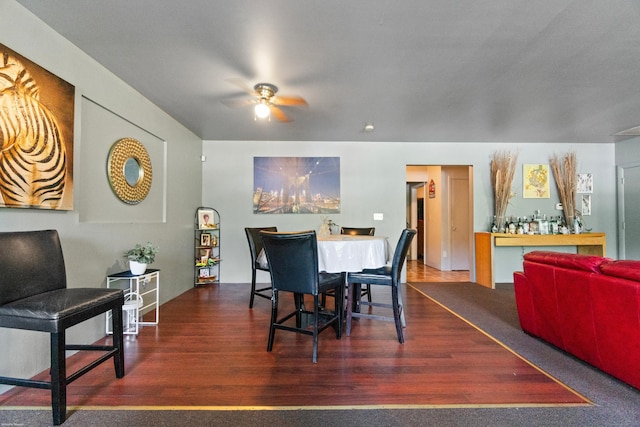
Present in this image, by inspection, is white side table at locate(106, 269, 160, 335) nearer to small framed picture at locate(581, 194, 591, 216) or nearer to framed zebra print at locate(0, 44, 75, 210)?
framed zebra print at locate(0, 44, 75, 210)

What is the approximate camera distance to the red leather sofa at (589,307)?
1622 mm

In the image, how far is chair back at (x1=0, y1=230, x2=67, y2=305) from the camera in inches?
60.7

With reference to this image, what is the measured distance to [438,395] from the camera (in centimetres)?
165

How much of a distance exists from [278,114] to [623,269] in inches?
135

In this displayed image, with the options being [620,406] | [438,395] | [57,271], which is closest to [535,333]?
[620,406]

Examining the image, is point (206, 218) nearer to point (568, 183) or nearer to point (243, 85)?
point (243, 85)

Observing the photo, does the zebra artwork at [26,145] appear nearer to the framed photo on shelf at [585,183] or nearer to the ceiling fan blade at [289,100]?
the ceiling fan blade at [289,100]

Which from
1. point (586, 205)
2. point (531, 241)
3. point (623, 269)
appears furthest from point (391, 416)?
point (586, 205)

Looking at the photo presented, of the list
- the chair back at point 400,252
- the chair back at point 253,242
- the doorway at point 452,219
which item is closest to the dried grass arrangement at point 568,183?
the doorway at point 452,219

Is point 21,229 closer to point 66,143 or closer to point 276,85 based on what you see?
point 66,143

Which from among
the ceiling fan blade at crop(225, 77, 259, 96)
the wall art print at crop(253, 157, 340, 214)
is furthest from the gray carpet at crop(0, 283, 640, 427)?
the wall art print at crop(253, 157, 340, 214)

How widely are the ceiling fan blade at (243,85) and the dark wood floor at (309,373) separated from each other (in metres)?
2.42

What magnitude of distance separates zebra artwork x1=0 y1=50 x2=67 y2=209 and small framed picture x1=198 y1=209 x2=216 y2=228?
2405 millimetres

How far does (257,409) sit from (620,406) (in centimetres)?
201
